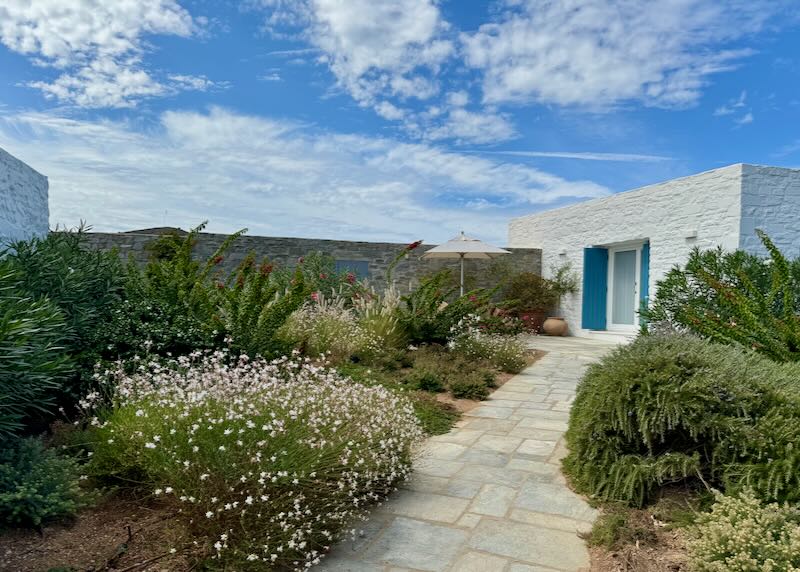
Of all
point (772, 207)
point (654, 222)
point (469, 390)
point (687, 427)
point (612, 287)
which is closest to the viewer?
point (687, 427)

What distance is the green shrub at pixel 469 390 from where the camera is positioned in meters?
5.68

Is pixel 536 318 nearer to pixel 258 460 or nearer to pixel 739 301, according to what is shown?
pixel 739 301

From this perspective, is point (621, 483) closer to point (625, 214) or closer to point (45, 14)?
point (45, 14)

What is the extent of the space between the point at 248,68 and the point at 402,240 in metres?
8.29

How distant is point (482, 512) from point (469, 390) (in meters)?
2.85

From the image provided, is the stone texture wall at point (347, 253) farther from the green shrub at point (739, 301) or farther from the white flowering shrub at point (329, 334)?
the green shrub at point (739, 301)

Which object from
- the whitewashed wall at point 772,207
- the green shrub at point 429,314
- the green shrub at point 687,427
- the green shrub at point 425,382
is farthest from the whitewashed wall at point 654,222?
the green shrub at point 687,427

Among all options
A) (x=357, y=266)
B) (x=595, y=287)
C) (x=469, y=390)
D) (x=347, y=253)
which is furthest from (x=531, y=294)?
(x=469, y=390)

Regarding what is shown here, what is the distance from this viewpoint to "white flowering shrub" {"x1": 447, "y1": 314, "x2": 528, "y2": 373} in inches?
294

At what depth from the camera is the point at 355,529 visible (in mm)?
2545

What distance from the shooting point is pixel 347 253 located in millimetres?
13109

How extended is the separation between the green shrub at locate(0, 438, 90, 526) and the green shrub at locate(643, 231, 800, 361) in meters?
4.88

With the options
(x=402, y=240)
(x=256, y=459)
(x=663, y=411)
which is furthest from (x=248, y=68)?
(x=402, y=240)

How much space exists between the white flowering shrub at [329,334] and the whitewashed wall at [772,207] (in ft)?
20.7
